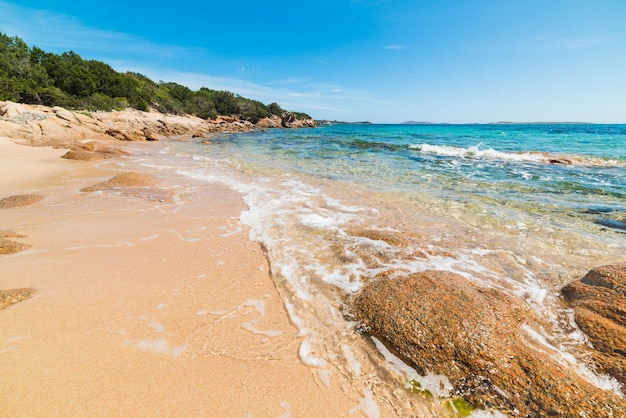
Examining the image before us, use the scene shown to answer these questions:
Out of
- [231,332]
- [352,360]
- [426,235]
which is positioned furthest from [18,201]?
[426,235]

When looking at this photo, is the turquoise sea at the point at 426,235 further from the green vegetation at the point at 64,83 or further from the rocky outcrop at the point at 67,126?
the green vegetation at the point at 64,83

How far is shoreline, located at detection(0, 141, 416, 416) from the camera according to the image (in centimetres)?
185

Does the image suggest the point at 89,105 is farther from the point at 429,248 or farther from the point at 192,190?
the point at 429,248

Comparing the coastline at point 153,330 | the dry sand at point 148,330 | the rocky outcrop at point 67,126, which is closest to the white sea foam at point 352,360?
the coastline at point 153,330

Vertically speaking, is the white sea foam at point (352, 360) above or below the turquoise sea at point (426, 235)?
below

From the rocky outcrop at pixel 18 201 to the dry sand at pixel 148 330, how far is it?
1041 mm

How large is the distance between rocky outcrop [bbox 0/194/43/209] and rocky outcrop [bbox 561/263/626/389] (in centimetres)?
931

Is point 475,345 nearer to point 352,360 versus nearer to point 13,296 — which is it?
point 352,360

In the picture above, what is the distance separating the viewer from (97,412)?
68.1 inches

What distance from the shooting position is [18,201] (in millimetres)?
5617

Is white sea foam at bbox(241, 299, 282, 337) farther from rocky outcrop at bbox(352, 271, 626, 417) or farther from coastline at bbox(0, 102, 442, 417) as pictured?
rocky outcrop at bbox(352, 271, 626, 417)

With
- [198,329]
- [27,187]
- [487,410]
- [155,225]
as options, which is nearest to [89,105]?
[27,187]

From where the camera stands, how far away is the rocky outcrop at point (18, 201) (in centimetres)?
546

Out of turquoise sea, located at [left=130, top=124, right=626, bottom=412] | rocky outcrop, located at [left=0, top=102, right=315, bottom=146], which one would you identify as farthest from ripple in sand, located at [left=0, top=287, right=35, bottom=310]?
rocky outcrop, located at [left=0, top=102, right=315, bottom=146]
